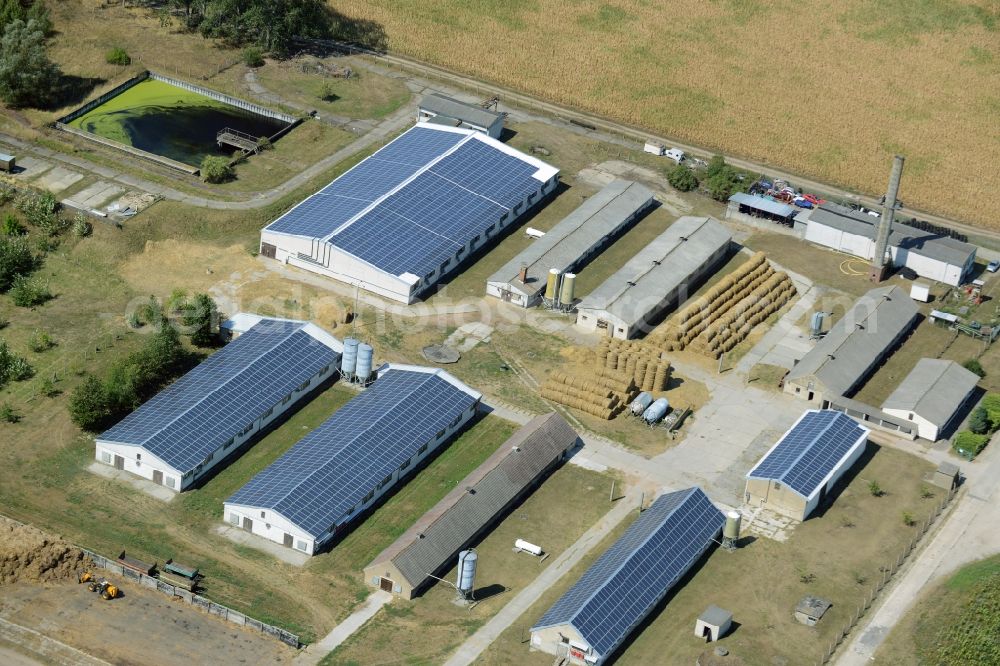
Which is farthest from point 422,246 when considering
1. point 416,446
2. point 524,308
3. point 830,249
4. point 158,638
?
point 158,638

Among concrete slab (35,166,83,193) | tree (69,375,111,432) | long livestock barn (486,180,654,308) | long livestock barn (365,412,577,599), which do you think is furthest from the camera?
concrete slab (35,166,83,193)

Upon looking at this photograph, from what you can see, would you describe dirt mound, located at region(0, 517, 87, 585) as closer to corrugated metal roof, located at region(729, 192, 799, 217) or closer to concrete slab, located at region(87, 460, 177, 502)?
concrete slab, located at region(87, 460, 177, 502)

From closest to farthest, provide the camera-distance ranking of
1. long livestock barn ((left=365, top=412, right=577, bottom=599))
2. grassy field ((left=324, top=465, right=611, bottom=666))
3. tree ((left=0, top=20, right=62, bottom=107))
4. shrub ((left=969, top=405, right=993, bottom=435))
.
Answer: grassy field ((left=324, top=465, right=611, bottom=666)) < long livestock barn ((left=365, top=412, right=577, bottom=599)) < shrub ((left=969, top=405, right=993, bottom=435)) < tree ((left=0, top=20, right=62, bottom=107))

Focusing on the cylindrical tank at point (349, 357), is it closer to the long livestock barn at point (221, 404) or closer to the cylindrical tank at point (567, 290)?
the long livestock barn at point (221, 404)

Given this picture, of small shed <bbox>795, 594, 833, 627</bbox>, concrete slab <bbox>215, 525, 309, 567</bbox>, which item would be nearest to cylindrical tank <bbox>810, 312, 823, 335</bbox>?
small shed <bbox>795, 594, 833, 627</bbox>

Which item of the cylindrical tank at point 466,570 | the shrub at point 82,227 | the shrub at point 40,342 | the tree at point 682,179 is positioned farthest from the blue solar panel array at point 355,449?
the tree at point 682,179

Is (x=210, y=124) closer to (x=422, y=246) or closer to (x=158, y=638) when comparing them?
(x=422, y=246)
